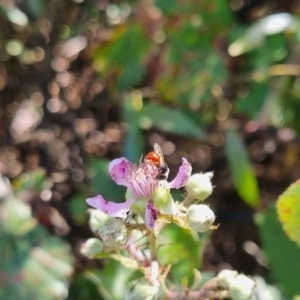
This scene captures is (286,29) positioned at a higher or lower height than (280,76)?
higher

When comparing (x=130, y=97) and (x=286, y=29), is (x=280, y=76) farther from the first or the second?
(x=130, y=97)

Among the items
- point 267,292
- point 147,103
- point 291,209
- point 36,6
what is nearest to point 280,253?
point 267,292

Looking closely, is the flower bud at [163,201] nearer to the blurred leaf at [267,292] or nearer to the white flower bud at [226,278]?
the white flower bud at [226,278]

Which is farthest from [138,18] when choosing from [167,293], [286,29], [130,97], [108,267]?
[167,293]

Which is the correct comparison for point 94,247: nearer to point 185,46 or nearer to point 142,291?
point 142,291

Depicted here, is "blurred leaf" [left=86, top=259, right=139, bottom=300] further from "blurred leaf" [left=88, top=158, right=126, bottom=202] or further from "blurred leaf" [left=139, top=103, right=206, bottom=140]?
"blurred leaf" [left=139, top=103, right=206, bottom=140]

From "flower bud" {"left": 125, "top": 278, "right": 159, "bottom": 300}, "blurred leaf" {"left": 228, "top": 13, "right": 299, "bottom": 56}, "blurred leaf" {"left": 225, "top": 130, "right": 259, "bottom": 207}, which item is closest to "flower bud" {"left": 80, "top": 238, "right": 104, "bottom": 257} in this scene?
"flower bud" {"left": 125, "top": 278, "right": 159, "bottom": 300}
